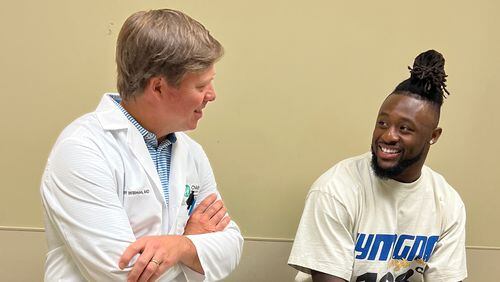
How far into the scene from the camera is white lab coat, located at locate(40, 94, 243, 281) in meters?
1.21

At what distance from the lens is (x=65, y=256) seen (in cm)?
131

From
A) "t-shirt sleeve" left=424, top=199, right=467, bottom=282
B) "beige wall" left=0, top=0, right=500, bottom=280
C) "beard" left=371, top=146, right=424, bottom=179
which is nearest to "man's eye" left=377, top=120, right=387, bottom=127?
"beard" left=371, top=146, right=424, bottom=179

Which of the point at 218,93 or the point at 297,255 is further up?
the point at 218,93

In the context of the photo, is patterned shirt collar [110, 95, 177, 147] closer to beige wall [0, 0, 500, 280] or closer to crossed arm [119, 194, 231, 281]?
crossed arm [119, 194, 231, 281]

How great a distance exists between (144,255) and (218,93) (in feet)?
3.14

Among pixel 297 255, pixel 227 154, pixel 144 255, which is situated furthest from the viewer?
pixel 227 154

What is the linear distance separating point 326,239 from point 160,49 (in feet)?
2.83

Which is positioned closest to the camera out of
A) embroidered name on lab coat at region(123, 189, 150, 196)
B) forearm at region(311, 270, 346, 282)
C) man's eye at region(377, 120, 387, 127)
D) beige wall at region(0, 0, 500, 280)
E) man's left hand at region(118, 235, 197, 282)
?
man's left hand at region(118, 235, 197, 282)

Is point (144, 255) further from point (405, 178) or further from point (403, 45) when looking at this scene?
point (403, 45)

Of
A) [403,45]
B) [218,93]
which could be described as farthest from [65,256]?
[403,45]

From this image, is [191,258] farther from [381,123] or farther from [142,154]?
[381,123]

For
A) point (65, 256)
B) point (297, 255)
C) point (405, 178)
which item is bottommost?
point (297, 255)

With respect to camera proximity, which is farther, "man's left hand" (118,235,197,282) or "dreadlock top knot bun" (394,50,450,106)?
"dreadlock top knot bun" (394,50,450,106)

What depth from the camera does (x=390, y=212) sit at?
1.86 m
